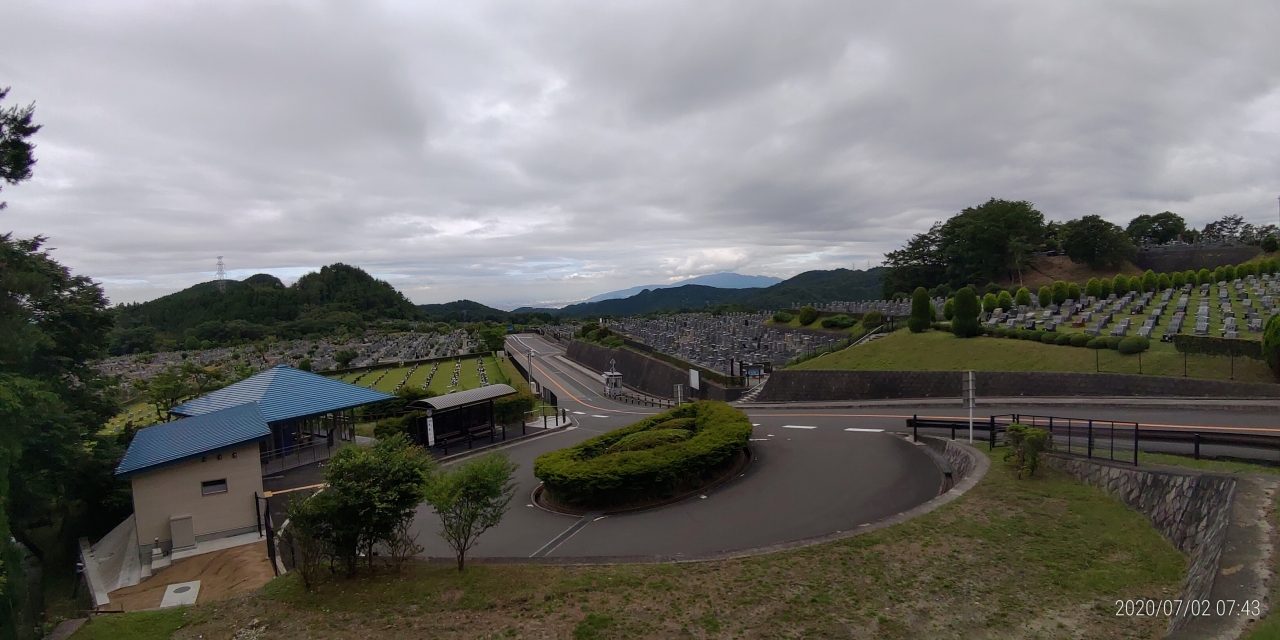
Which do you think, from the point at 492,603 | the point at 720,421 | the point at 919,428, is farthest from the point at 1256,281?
the point at 492,603

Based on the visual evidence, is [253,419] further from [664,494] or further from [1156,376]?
[1156,376]

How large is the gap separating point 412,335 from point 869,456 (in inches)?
Answer: 3454

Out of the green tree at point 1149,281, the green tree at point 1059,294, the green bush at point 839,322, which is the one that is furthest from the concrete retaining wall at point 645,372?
the green tree at point 1149,281

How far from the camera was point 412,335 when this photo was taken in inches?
3561

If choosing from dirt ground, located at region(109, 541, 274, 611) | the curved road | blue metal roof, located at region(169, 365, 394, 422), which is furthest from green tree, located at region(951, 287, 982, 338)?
dirt ground, located at region(109, 541, 274, 611)

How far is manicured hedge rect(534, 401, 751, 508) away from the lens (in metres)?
12.1

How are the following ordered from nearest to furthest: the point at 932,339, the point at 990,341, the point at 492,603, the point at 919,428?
the point at 492,603 → the point at 919,428 → the point at 990,341 → the point at 932,339

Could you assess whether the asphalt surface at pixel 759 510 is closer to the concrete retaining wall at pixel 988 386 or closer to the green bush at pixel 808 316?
the concrete retaining wall at pixel 988 386

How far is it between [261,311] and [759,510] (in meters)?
130

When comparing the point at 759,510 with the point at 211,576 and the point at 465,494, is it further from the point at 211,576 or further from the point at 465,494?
the point at 211,576

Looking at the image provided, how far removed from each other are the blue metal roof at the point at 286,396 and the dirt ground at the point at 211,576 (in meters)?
5.00

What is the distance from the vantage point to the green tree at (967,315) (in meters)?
26.9

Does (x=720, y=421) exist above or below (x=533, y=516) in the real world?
above

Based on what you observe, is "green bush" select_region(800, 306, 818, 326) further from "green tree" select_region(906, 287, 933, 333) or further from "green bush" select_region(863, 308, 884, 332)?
"green tree" select_region(906, 287, 933, 333)
